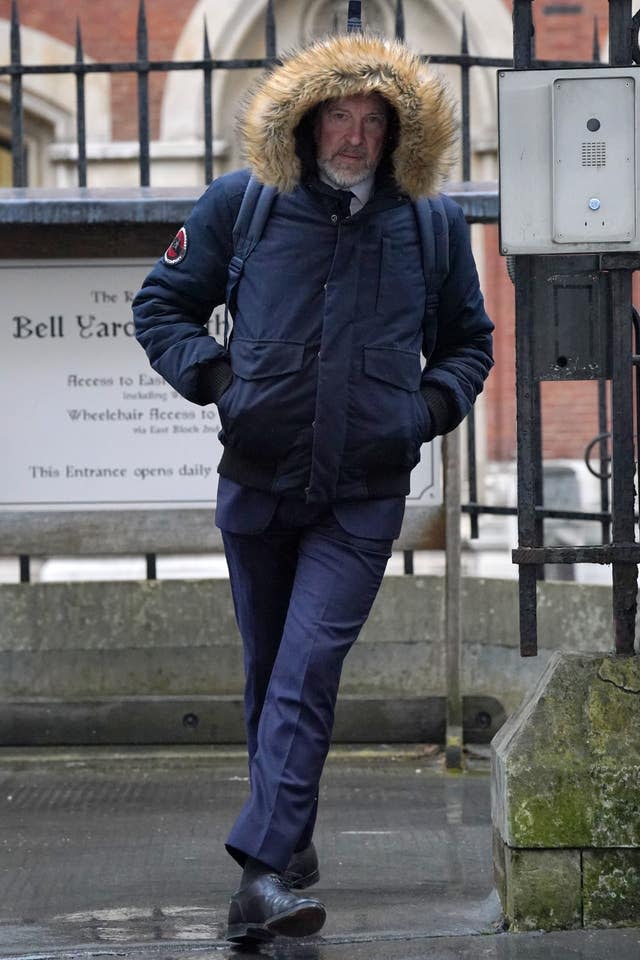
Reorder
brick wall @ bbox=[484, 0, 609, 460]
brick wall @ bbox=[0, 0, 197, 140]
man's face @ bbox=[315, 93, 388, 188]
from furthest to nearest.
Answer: brick wall @ bbox=[0, 0, 197, 140] < brick wall @ bbox=[484, 0, 609, 460] < man's face @ bbox=[315, 93, 388, 188]

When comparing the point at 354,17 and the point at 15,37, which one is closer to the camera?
the point at 354,17

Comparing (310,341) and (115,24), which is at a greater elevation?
(115,24)

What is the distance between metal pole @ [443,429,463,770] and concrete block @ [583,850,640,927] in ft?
7.82

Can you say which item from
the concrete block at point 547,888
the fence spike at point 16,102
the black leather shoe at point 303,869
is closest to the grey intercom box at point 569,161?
the concrete block at point 547,888

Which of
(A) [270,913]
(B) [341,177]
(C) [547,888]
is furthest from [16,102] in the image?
(C) [547,888]

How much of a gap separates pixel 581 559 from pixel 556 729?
1.25 feet

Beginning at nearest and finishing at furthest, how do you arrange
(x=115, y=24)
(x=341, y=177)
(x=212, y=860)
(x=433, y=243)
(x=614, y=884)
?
(x=614, y=884), (x=341, y=177), (x=433, y=243), (x=212, y=860), (x=115, y=24)

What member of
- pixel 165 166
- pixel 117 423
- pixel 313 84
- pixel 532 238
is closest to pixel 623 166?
pixel 532 238

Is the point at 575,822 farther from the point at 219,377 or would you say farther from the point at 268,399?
the point at 219,377

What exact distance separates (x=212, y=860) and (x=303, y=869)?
0.67m

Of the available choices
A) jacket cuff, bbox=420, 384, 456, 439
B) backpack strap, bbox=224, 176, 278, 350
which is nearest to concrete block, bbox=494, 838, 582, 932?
jacket cuff, bbox=420, 384, 456, 439

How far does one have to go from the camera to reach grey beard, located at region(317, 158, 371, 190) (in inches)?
149

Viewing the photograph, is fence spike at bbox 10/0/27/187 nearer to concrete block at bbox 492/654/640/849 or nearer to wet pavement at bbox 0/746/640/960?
wet pavement at bbox 0/746/640/960

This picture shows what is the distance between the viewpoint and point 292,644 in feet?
12.5
